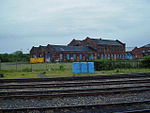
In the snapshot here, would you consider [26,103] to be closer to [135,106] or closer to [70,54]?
[135,106]

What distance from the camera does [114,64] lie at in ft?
80.7

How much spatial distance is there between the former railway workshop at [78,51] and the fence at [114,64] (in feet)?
96.2

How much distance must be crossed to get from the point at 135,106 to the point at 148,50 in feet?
202

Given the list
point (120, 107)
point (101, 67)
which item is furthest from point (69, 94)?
point (101, 67)

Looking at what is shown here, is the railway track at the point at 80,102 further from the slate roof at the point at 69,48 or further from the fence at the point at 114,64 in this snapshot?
the slate roof at the point at 69,48

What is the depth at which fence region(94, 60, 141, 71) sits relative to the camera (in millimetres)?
23328

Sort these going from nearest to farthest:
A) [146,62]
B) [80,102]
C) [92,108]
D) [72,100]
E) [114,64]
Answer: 1. [92,108]
2. [80,102]
3. [72,100]
4. [114,64]
5. [146,62]

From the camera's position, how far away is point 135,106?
6.53m

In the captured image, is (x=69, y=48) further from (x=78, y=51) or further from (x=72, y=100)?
(x=72, y=100)

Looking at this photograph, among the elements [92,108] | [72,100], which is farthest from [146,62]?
[92,108]

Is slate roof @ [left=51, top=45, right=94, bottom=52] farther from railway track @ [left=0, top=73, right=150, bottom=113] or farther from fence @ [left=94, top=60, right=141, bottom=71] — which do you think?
railway track @ [left=0, top=73, right=150, bottom=113]

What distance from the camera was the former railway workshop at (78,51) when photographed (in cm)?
5328

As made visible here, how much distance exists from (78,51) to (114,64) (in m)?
32.3

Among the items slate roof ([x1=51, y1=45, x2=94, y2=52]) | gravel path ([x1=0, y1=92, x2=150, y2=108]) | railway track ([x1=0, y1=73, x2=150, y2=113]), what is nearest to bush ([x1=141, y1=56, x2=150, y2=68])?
railway track ([x1=0, y1=73, x2=150, y2=113])
